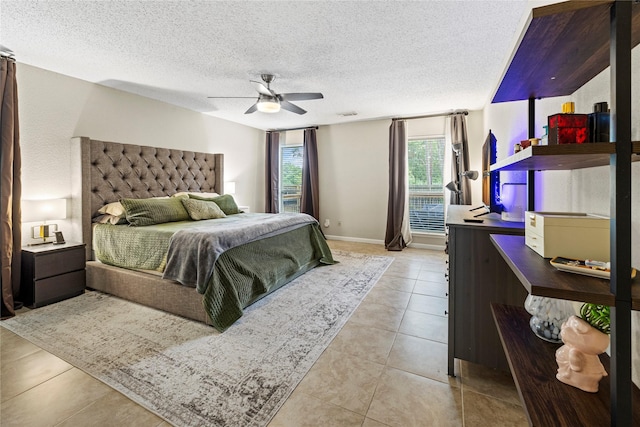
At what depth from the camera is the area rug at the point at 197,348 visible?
57.8 inches

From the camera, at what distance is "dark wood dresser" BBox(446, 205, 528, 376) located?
5.01 feet

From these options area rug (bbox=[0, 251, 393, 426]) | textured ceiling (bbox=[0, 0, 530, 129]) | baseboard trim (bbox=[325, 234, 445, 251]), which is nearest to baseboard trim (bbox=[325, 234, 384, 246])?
baseboard trim (bbox=[325, 234, 445, 251])

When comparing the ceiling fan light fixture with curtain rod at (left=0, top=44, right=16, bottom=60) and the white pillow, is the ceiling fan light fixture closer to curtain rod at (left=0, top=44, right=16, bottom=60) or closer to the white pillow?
the white pillow

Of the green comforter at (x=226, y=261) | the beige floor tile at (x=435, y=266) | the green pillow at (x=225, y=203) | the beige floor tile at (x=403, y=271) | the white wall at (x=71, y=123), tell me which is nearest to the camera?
the green comforter at (x=226, y=261)

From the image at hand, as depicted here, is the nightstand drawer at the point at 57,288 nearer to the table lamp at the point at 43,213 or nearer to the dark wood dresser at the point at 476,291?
the table lamp at the point at 43,213

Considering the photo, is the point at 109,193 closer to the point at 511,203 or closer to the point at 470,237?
the point at 470,237

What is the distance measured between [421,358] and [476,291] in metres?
0.61

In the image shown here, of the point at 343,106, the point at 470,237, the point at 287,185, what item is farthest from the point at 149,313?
the point at 287,185

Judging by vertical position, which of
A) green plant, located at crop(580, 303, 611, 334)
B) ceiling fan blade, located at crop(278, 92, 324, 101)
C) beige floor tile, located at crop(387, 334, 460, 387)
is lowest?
beige floor tile, located at crop(387, 334, 460, 387)

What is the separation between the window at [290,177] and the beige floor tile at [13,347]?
4.47 metres

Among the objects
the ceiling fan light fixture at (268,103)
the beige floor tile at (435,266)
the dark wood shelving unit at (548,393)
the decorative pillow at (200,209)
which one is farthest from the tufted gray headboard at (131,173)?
the dark wood shelving unit at (548,393)

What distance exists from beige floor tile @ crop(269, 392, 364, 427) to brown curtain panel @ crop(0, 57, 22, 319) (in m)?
2.75

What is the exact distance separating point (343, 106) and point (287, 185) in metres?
2.45

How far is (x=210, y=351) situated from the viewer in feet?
6.23
